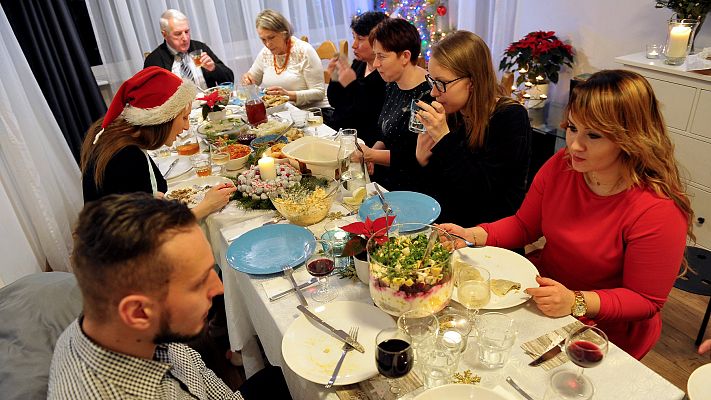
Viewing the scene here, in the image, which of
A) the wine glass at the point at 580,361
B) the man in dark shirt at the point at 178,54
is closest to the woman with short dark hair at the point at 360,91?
the man in dark shirt at the point at 178,54

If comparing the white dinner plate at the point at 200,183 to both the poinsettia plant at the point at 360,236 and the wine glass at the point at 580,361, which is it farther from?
the wine glass at the point at 580,361

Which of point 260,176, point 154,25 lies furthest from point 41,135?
point 260,176

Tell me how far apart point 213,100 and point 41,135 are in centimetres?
131

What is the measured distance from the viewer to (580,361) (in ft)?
3.39

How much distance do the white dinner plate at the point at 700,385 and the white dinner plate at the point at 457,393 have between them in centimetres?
48

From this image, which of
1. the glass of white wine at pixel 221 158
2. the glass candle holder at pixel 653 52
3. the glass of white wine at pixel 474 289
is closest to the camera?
the glass of white wine at pixel 474 289

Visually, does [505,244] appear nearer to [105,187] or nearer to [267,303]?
[267,303]

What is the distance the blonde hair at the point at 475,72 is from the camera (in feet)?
6.13

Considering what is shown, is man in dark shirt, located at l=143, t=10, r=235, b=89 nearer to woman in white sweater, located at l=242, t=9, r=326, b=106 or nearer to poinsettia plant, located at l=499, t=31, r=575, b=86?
woman in white sweater, located at l=242, t=9, r=326, b=106

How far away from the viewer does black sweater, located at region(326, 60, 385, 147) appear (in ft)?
9.73

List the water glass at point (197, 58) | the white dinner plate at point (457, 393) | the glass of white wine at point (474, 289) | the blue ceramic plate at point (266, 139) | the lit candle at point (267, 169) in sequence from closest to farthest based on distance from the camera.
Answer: the white dinner plate at point (457, 393) < the glass of white wine at point (474, 289) < the lit candle at point (267, 169) < the blue ceramic plate at point (266, 139) < the water glass at point (197, 58)

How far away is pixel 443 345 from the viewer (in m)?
1.10

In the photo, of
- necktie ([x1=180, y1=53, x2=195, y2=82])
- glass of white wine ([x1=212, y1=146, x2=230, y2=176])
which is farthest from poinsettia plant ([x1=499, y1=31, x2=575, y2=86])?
glass of white wine ([x1=212, y1=146, x2=230, y2=176])

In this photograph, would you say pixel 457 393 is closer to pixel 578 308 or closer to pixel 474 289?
pixel 474 289
